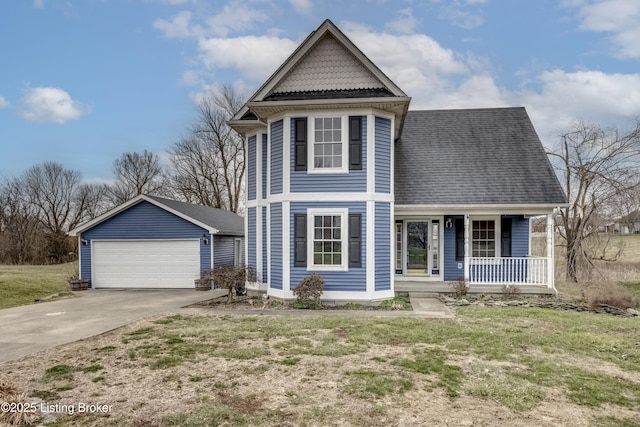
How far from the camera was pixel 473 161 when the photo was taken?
573 inches

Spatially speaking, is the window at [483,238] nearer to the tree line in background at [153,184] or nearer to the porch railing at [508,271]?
the porch railing at [508,271]

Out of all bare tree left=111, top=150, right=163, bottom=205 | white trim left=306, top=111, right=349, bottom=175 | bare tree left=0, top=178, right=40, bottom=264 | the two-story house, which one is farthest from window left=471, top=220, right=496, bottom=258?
bare tree left=0, top=178, right=40, bottom=264

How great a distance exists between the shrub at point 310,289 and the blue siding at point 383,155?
2.96 metres

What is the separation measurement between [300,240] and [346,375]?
6.27 metres

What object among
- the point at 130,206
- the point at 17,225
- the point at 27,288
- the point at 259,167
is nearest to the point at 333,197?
the point at 259,167

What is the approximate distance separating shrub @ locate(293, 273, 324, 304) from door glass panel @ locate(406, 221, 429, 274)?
4449mm

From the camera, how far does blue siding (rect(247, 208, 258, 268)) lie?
13969 millimetres

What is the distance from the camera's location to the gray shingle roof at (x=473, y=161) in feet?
44.2

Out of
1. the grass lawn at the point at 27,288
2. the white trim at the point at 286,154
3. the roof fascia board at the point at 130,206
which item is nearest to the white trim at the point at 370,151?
the white trim at the point at 286,154

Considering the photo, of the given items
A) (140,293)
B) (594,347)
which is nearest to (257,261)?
(140,293)

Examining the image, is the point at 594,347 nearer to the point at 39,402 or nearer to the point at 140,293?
the point at 39,402

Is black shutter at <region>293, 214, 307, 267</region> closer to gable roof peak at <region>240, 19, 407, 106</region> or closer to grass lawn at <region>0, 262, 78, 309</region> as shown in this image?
gable roof peak at <region>240, 19, 407, 106</region>

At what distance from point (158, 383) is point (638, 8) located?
1837cm

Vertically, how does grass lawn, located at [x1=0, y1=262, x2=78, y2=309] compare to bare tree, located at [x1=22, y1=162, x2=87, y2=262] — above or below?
below
